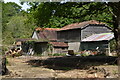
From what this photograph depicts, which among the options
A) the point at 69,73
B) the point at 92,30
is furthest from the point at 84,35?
the point at 69,73

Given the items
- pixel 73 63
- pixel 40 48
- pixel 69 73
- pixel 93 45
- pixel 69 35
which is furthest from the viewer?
pixel 69 35

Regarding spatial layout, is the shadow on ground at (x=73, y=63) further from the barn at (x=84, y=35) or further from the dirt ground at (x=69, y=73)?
the barn at (x=84, y=35)

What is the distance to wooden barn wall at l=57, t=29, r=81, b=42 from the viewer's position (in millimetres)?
33319

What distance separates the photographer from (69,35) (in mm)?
34656

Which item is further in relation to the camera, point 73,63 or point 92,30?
point 92,30

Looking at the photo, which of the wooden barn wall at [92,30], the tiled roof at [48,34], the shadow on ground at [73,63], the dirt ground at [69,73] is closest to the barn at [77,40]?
the wooden barn wall at [92,30]

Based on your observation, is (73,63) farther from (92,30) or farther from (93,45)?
(92,30)

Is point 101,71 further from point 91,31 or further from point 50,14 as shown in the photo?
point 91,31

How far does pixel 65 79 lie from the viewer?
693 centimetres

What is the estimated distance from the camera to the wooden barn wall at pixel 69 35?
33319 mm

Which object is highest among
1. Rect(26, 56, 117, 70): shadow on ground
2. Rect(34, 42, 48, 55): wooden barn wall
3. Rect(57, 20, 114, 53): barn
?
Rect(57, 20, 114, 53): barn

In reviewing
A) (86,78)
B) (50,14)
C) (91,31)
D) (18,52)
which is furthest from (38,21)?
(91,31)

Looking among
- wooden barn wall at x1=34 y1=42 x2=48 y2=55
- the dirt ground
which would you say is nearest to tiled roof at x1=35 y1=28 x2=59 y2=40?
wooden barn wall at x1=34 y1=42 x2=48 y2=55

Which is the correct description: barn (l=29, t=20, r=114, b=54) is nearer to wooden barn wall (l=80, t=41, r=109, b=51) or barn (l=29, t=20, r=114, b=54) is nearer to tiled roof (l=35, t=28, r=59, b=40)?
wooden barn wall (l=80, t=41, r=109, b=51)
